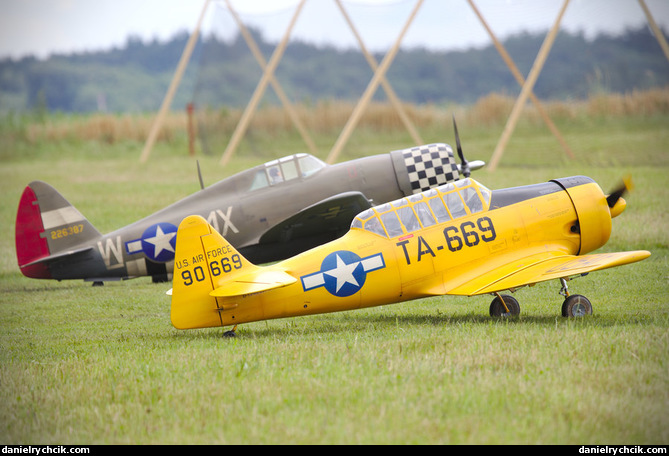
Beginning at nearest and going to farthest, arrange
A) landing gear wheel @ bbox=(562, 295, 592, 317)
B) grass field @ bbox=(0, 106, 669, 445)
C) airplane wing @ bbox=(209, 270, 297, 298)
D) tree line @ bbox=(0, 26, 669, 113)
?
grass field @ bbox=(0, 106, 669, 445)
airplane wing @ bbox=(209, 270, 297, 298)
landing gear wheel @ bbox=(562, 295, 592, 317)
tree line @ bbox=(0, 26, 669, 113)

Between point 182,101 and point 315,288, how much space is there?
82.4 m

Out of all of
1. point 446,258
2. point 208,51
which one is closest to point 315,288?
point 446,258

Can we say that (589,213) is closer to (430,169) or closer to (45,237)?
(430,169)

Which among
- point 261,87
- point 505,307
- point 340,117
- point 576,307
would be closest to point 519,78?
point 340,117

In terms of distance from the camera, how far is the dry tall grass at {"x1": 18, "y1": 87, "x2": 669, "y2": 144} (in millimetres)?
23922

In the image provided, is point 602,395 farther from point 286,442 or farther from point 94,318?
point 94,318

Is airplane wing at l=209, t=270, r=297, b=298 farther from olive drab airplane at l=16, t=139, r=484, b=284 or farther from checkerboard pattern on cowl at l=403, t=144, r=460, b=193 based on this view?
checkerboard pattern on cowl at l=403, t=144, r=460, b=193

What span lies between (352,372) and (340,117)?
72.9 feet

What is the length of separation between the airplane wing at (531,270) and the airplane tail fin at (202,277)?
1.98 m

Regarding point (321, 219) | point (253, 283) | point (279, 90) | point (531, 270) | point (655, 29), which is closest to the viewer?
point (253, 283)

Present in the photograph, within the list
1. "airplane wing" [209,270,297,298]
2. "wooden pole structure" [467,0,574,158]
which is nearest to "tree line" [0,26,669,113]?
"wooden pole structure" [467,0,574,158]

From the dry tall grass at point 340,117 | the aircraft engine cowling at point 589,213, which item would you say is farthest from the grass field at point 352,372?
the dry tall grass at point 340,117

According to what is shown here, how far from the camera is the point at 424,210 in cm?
812

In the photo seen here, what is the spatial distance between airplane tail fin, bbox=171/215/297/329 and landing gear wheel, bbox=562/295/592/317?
3040 mm
